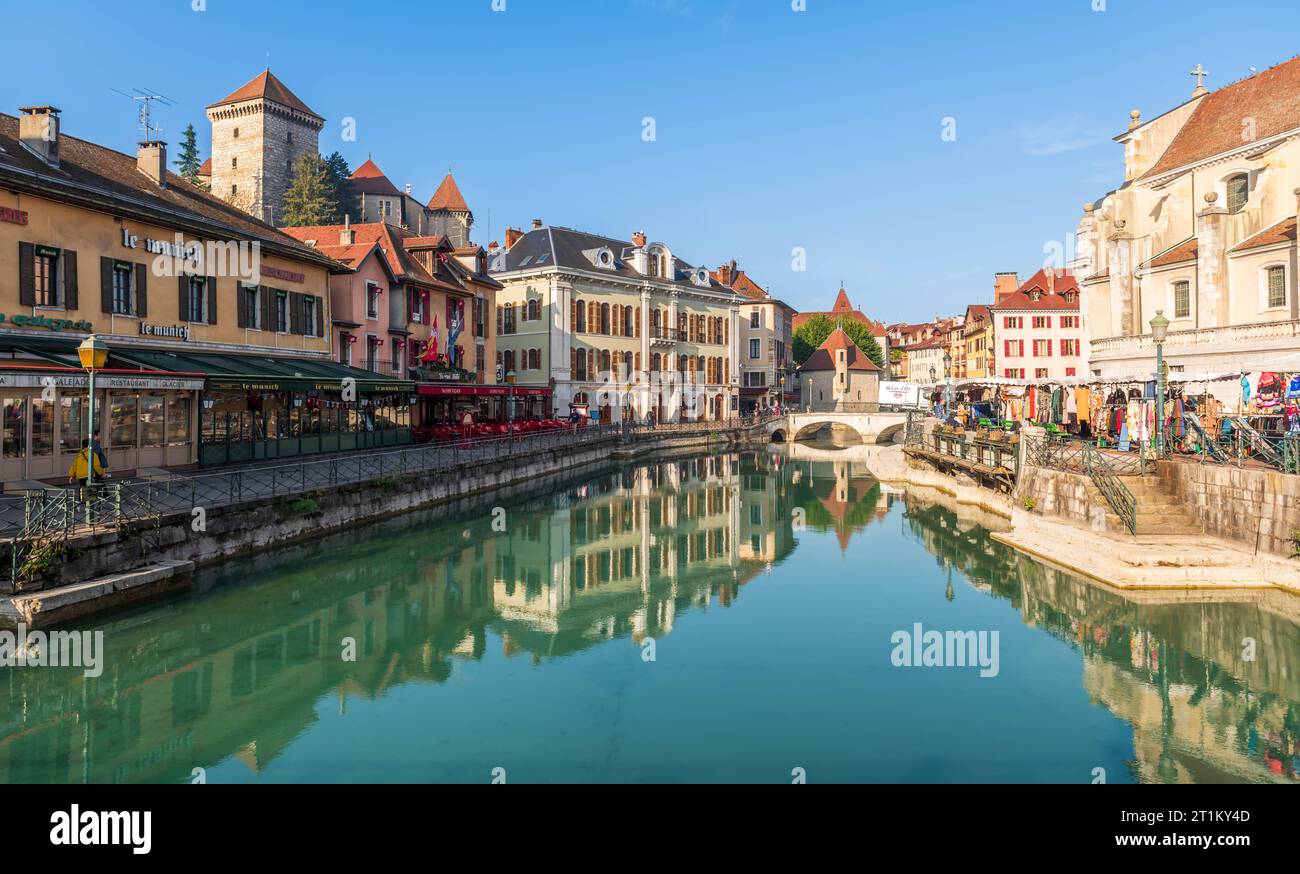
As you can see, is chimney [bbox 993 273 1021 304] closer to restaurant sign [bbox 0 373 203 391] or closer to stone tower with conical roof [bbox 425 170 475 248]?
stone tower with conical roof [bbox 425 170 475 248]

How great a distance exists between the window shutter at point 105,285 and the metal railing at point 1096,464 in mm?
24202

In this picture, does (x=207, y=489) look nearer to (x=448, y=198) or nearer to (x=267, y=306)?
(x=267, y=306)

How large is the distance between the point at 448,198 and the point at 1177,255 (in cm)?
6652

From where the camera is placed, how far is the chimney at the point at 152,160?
25172 millimetres

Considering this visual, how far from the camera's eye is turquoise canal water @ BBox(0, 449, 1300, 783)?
31.8ft

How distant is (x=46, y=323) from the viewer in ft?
61.7

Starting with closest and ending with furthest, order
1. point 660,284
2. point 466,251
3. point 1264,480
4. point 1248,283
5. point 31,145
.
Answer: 1. point 1264,480
2. point 31,145
3. point 1248,283
4. point 466,251
5. point 660,284

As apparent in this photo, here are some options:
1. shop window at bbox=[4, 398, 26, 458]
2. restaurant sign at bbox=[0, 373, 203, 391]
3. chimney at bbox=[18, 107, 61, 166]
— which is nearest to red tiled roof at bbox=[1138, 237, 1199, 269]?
restaurant sign at bbox=[0, 373, 203, 391]

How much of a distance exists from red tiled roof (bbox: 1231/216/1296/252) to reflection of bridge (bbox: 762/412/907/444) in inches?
1557

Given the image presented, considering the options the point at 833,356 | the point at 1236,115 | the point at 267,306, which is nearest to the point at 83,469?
the point at 267,306
